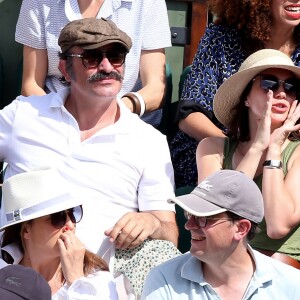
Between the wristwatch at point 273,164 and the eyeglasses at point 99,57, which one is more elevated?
the eyeglasses at point 99,57

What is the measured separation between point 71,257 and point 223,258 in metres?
0.57

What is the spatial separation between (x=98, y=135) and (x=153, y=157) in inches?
10.0

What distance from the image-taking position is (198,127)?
427 cm

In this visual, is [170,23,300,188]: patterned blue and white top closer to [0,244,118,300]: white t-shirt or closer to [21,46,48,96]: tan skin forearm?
[21,46,48,96]: tan skin forearm

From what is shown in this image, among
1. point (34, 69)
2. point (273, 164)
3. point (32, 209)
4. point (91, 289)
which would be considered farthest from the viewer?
point (34, 69)

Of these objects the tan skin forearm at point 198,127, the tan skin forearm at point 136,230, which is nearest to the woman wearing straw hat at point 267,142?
the tan skin forearm at point 198,127

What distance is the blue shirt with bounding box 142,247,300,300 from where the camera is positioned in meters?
3.06

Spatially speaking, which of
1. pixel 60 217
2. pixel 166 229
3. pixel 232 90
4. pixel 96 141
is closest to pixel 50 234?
pixel 60 217

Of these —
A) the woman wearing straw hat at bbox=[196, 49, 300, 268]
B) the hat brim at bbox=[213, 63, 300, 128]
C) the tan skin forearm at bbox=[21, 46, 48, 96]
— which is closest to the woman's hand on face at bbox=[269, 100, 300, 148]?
the woman wearing straw hat at bbox=[196, 49, 300, 268]

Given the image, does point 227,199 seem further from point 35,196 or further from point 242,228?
point 35,196

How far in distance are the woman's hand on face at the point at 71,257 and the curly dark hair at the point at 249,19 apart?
1.55 metres

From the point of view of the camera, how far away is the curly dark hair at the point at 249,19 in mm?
4312

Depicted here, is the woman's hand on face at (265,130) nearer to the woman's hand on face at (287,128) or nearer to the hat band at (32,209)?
the woman's hand on face at (287,128)

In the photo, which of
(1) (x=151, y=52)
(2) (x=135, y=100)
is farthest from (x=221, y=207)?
(1) (x=151, y=52)
